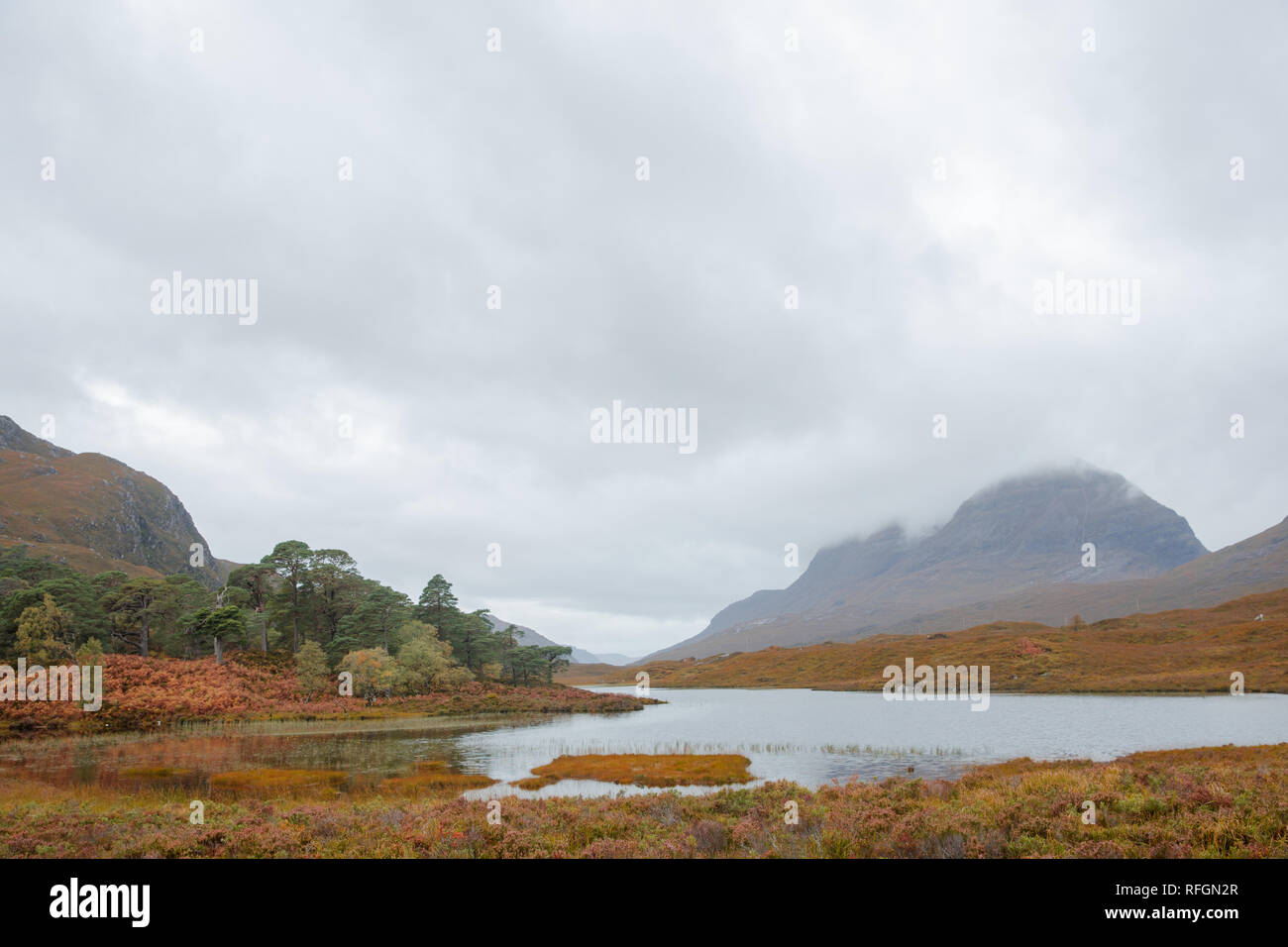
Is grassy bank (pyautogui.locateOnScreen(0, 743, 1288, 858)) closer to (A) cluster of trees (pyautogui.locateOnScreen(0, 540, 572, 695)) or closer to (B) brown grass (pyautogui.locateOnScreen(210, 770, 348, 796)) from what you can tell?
(B) brown grass (pyautogui.locateOnScreen(210, 770, 348, 796))

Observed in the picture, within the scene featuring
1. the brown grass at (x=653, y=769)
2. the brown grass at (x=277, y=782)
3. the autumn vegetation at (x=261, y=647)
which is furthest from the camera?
the autumn vegetation at (x=261, y=647)

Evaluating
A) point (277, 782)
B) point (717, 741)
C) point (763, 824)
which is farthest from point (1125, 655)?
point (277, 782)

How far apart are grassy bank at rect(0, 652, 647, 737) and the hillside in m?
84.0

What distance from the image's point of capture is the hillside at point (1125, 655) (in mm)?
110000

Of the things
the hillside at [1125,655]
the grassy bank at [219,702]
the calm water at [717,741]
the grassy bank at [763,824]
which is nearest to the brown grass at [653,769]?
the calm water at [717,741]

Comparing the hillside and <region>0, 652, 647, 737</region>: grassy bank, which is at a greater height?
<region>0, 652, 647, 737</region>: grassy bank

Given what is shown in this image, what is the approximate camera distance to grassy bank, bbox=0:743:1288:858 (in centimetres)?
1705

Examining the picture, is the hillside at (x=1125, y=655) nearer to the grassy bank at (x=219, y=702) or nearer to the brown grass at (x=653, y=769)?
the grassy bank at (x=219, y=702)

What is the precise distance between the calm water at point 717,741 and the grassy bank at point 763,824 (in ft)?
33.6

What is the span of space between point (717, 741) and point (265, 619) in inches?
3192

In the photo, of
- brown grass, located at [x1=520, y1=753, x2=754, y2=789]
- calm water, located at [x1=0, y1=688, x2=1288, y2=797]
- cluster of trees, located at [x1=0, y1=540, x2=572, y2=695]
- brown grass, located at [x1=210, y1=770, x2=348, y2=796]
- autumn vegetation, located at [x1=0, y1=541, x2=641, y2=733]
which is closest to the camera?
brown grass, located at [x1=210, y1=770, x2=348, y2=796]

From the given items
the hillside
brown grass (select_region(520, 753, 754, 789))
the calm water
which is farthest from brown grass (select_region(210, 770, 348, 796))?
the hillside
